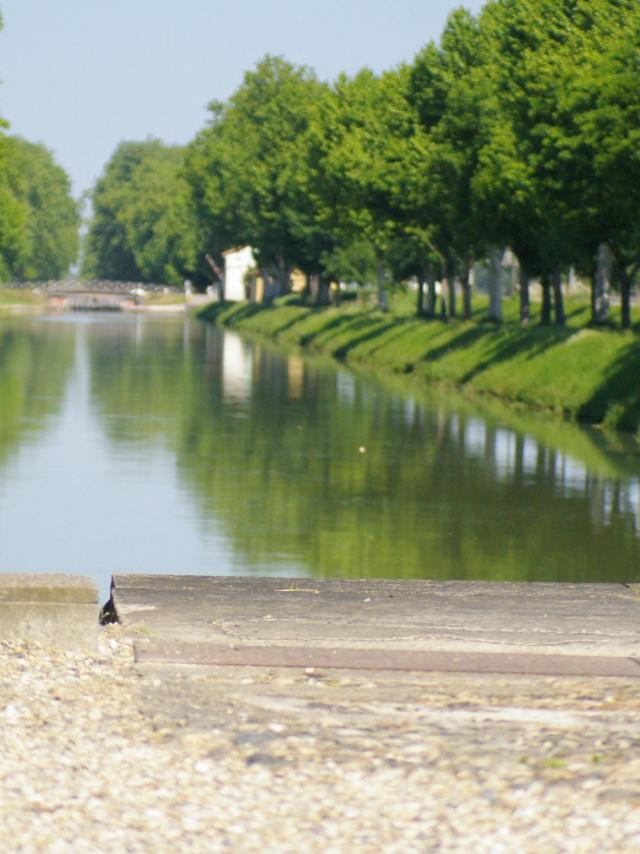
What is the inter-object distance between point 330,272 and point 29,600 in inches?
3331

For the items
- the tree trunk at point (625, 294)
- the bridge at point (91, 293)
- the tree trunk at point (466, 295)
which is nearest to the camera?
the tree trunk at point (625, 294)

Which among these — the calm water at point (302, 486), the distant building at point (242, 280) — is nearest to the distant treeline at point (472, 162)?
the calm water at point (302, 486)

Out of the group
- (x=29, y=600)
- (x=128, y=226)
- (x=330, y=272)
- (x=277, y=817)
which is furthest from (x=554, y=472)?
(x=128, y=226)

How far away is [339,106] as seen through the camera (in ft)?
279

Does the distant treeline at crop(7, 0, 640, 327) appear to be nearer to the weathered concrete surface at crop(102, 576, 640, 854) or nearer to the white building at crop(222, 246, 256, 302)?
the weathered concrete surface at crop(102, 576, 640, 854)

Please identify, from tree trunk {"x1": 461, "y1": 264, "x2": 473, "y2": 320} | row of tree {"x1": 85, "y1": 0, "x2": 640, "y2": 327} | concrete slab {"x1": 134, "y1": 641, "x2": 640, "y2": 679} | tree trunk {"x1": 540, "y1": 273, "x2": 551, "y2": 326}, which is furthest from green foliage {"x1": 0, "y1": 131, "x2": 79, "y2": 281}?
concrete slab {"x1": 134, "y1": 641, "x2": 640, "y2": 679}

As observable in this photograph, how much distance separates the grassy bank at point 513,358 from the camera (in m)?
40.1

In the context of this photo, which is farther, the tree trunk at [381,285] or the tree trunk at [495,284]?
the tree trunk at [381,285]

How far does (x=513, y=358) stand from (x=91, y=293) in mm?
126767

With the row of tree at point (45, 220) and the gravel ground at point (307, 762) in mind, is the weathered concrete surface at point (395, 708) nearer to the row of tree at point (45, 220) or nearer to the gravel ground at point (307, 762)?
the gravel ground at point (307, 762)

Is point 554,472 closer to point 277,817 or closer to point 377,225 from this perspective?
point 277,817

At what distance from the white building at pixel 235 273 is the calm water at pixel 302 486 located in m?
105

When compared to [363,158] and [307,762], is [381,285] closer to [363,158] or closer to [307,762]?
[363,158]

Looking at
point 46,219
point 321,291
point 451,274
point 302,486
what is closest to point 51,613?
point 302,486
